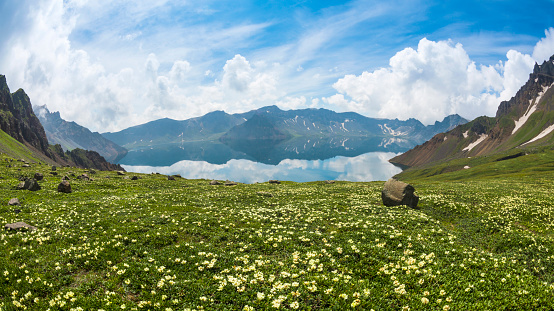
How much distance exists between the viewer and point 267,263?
1287 centimetres

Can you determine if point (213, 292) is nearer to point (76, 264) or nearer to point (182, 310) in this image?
point (182, 310)

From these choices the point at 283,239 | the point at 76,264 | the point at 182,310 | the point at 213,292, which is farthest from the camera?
the point at 283,239

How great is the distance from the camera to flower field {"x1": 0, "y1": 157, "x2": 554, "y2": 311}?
9.58m

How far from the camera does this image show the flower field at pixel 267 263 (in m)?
9.58

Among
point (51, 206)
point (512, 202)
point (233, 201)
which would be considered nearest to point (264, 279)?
point (233, 201)

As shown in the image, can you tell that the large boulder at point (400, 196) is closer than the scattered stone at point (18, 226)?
No

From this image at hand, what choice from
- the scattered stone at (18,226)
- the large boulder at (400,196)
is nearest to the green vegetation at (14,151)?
the scattered stone at (18,226)

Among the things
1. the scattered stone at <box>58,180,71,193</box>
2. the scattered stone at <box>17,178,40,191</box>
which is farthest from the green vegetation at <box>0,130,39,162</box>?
the scattered stone at <box>58,180,71,193</box>

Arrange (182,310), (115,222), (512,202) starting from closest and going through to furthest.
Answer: (182,310), (115,222), (512,202)

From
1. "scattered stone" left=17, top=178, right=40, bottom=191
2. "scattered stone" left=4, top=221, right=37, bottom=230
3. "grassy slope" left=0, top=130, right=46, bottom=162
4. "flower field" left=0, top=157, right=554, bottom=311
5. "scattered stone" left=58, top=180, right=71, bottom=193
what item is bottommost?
"flower field" left=0, top=157, right=554, bottom=311

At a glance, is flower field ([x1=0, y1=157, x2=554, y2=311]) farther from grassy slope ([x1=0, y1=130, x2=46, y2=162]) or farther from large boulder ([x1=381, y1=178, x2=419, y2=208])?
grassy slope ([x1=0, y1=130, x2=46, y2=162])

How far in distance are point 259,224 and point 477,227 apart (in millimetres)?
18568

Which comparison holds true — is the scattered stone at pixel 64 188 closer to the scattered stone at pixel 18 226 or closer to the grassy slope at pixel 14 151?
the scattered stone at pixel 18 226

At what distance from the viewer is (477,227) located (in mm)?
20500
